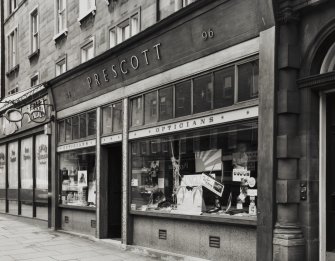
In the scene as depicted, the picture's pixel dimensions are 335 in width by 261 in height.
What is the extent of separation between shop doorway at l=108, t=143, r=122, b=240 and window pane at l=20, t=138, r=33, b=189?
658cm

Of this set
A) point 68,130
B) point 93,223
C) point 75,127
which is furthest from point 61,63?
point 93,223

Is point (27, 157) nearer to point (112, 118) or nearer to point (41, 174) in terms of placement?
point (41, 174)

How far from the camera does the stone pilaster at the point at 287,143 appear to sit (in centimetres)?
733

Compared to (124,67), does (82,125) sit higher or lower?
lower

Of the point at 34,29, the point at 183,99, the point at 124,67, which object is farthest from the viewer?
the point at 34,29

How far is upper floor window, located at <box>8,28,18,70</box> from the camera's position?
74.5 ft

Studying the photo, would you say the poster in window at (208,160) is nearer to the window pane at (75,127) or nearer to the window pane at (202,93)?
the window pane at (202,93)

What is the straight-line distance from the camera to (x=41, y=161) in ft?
59.9

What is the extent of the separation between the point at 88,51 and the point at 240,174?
317 inches

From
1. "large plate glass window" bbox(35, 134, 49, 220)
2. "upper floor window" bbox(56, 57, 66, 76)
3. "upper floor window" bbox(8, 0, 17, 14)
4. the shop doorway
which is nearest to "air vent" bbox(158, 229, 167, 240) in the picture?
the shop doorway

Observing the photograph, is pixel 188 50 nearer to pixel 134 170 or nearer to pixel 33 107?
pixel 134 170

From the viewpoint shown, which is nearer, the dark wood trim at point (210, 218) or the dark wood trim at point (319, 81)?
the dark wood trim at point (319, 81)

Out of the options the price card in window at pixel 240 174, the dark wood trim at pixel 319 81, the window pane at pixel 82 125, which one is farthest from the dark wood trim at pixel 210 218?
the window pane at pixel 82 125

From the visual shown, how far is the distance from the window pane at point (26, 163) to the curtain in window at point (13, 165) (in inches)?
33.1
